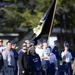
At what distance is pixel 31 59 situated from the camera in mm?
12016

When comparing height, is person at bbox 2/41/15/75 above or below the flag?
below

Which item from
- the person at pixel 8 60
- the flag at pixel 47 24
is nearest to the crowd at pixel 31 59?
the person at pixel 8 60

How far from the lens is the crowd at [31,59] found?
38.4 ft

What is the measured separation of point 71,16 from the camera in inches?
1414

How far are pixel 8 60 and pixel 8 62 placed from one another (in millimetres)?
66

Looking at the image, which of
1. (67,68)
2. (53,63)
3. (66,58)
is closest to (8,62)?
(53,63)

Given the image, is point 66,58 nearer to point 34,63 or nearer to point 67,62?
point 67,62

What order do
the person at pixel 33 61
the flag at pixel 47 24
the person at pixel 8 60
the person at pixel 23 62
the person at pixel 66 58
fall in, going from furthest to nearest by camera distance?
the person at pixel 66 58
the flag at pixel 47 24
the person at pixel 8 60
the person at pixel 33 61
the person at pixel 23 62

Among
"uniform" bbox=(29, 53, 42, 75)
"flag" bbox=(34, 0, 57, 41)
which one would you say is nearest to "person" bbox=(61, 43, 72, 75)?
"flag" bbox=(34, 0, 57, 41)

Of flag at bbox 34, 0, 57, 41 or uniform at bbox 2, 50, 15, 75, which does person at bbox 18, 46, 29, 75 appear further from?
flag at bbox 34, 0, 57, 41

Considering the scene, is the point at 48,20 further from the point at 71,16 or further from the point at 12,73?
the point at 71,16

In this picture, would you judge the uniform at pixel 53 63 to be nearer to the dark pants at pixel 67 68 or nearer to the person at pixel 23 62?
the dark pants at pixel 67 68

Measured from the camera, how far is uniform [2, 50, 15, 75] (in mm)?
12188

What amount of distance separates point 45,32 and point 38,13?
1944 centimetres
